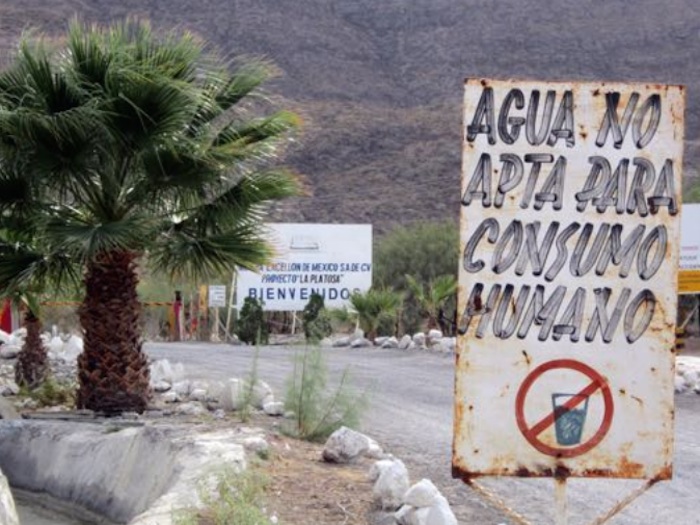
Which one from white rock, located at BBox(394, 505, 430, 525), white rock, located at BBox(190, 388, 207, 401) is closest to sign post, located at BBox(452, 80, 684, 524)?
white rock, located at BBox(394, 505, 430, 525)

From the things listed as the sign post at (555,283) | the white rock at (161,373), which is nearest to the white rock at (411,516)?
the sign post at (555,283)

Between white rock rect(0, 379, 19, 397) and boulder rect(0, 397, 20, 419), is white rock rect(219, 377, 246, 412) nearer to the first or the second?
boulder rect(0, 397, 20, 419)

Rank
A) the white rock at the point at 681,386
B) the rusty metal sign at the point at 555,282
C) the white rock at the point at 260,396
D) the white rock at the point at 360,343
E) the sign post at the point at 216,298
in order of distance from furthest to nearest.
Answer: the sign post at the point at 216,298, the white rock at the point at 360,343, the white rock at the point at 681,386, the white rock at the point at 260,396, the rusty metal sign at the point at 555,282

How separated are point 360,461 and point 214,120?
4.81 m

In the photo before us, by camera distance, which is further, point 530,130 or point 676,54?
point 676,54

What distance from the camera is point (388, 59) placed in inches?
2980

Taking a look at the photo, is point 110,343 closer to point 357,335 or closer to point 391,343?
point 391,343

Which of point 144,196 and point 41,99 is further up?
point 41,99

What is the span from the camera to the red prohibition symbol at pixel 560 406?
5441mm

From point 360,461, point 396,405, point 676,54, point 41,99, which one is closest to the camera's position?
point 360,461

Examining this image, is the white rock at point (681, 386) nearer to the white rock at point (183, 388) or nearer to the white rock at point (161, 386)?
the white rock at point (183, 388)

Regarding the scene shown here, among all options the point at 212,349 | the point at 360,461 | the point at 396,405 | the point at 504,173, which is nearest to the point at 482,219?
the point at 504,173

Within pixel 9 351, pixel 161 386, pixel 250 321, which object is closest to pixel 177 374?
pixel 161 386

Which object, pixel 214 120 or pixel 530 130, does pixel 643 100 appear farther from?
pixel 214 120
